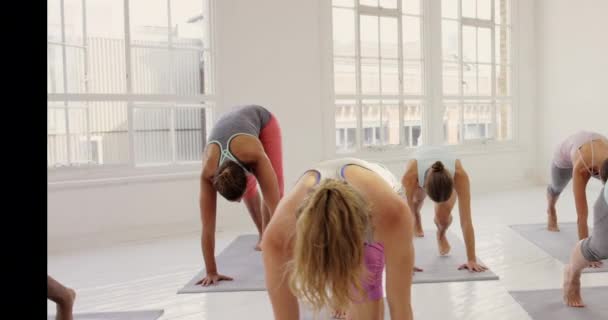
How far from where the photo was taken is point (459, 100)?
718 centimetres

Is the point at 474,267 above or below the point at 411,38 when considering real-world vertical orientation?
below

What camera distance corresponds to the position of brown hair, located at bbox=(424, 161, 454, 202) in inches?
121

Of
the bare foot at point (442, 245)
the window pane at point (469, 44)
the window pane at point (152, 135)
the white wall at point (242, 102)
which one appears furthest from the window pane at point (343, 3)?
the bare foot at point (442, 245)

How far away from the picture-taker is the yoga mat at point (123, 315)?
2674 millimetres

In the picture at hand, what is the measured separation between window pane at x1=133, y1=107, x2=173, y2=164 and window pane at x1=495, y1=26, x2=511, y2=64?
15.7 feet

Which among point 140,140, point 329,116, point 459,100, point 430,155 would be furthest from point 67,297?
point 459,100

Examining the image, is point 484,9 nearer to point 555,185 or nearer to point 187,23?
point 555,185

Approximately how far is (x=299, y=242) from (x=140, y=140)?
3.89 m

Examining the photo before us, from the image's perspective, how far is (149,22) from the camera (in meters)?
4.97

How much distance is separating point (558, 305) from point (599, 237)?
442 millimetres

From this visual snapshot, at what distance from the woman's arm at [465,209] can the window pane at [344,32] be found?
126 inches

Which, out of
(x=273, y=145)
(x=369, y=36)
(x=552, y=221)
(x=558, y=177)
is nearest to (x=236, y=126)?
(x=273, y=145)

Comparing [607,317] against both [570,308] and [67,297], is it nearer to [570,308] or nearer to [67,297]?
[570,308]

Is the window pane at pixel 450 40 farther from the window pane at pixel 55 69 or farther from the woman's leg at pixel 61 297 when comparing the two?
the woman's leg at pixel 61 297
